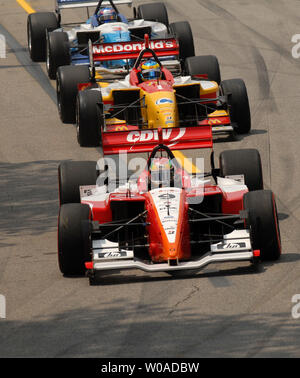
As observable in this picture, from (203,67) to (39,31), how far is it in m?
5.68

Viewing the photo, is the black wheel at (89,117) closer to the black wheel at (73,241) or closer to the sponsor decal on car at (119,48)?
the sponsor decal on car at (119,48)

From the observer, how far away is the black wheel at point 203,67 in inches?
753

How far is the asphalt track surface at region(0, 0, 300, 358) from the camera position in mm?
9877

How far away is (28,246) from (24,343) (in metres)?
3.10

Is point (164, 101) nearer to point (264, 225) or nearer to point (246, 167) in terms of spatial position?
point (246, 167)

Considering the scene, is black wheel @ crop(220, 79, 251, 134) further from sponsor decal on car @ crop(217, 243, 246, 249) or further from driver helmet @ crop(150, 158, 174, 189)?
sponsor decal on car @ crop(217, 243, 246, 249)

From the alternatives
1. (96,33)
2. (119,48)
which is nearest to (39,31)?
(96,33)

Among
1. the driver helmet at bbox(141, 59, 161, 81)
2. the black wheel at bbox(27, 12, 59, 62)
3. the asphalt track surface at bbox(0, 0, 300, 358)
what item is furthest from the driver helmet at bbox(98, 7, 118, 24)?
the driver helmet at bbox(141, 59, 161, 81)

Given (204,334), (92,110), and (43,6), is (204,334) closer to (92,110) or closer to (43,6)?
(92,110)

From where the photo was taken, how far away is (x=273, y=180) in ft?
50.3

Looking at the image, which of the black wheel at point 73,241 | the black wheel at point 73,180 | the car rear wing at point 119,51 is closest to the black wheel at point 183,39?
the car rear wing at point 119,51

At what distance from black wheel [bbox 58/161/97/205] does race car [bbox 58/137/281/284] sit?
19 mm

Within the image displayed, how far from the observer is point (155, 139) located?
1383 centimetres

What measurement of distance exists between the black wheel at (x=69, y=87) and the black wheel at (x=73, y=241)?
737cm
